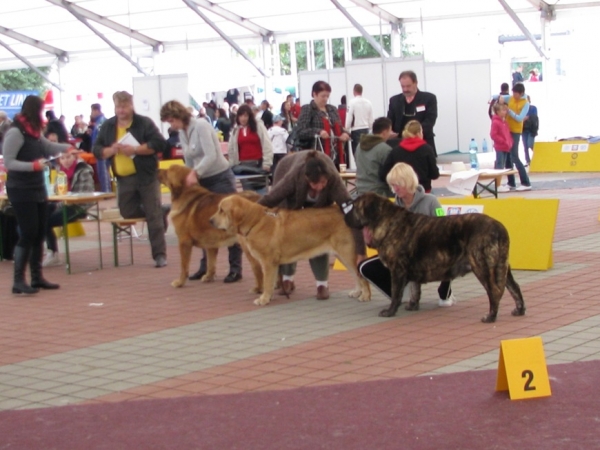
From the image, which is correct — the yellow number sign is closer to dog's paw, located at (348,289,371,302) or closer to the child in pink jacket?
dog's paw, located at (348,289,371,302)

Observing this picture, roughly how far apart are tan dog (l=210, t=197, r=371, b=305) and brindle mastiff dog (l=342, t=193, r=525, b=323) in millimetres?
468

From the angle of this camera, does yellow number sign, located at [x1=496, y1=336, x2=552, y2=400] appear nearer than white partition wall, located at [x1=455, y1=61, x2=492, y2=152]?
Yes

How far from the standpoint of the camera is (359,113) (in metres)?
20.3

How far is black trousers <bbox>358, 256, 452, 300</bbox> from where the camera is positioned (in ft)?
26.6

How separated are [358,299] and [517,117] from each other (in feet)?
38.1

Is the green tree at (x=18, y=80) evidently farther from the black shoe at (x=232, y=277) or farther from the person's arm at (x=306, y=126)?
the black shoe at (x=232, y=277)

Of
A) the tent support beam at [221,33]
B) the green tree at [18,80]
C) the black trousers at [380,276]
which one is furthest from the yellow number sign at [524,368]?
the green tree at [18,80]

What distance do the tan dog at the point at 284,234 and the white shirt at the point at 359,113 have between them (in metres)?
11.9

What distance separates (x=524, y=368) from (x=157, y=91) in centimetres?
2142

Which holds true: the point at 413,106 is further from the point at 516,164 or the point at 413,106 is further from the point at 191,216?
the point at 516,164

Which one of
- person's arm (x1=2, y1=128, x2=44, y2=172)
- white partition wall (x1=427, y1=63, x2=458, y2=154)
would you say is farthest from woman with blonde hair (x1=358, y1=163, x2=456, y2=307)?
white partition wall (x1=427, y1=63, x2=458, y2=154)

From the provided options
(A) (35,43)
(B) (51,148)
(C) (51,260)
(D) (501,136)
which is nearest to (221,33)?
(A) (35,43)

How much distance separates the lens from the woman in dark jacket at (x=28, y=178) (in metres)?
9.27

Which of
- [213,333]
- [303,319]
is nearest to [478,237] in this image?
[303,319]
